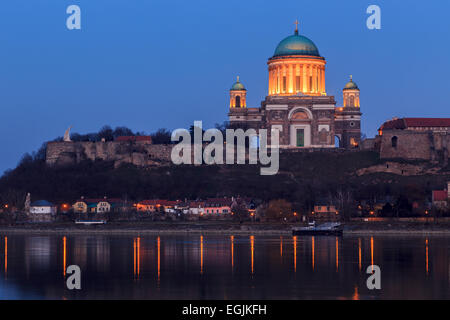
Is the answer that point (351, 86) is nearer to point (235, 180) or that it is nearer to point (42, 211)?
point (235, 180)

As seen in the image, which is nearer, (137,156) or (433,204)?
(433,204)

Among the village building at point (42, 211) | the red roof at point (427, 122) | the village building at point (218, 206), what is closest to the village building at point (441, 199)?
the village building at point (218, 206)

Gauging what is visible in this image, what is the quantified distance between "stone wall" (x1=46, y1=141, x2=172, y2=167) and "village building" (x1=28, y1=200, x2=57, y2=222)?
12.4 meters

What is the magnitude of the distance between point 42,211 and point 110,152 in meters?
14.7

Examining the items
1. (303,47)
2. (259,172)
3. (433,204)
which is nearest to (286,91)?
(303,47)

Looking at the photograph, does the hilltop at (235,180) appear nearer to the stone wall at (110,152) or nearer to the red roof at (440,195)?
the stone wall at (110,152)

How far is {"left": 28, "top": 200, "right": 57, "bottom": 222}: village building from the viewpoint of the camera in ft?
254

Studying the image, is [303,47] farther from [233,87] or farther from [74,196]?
[74,196]

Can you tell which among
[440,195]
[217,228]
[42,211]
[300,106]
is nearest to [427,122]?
[300,106]

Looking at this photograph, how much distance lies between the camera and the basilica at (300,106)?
305ft

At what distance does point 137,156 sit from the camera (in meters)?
90.6

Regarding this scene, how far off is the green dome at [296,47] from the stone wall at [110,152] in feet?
54.2
